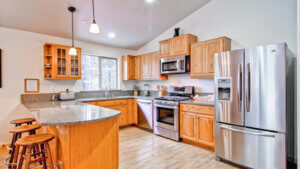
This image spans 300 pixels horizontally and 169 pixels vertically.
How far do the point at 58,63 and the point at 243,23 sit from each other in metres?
4.19

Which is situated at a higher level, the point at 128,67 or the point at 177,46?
the point at 177,46

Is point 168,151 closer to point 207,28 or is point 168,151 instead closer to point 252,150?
point 252,150

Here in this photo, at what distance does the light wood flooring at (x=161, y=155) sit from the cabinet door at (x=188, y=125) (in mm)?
205

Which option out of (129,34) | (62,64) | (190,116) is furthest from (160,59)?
(62,64)

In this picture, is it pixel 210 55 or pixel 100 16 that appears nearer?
pixel 210 55

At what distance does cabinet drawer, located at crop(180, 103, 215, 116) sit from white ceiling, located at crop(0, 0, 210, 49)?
7.25 ft

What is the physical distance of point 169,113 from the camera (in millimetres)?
3723

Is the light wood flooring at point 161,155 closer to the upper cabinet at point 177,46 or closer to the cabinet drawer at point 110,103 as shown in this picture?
the cabinet drawer at point 110,103

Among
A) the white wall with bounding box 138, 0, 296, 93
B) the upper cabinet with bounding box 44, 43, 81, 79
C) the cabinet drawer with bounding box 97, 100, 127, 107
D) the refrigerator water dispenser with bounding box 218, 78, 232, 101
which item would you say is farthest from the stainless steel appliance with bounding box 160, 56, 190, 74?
the upper cabinet with bounding box 44, 43, 81, 79

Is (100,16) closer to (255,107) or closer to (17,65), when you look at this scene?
(17,65)

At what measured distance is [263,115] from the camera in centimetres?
222

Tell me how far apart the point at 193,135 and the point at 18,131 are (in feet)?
9.73

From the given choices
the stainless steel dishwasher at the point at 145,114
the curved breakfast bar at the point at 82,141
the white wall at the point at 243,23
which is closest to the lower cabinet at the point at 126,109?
the stainless steel dishwasher at the point at 145,114

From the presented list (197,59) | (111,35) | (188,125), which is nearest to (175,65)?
(197,59)
